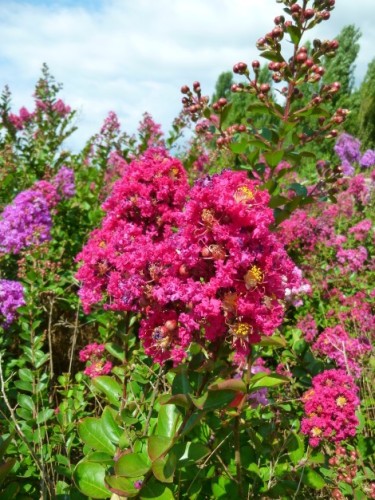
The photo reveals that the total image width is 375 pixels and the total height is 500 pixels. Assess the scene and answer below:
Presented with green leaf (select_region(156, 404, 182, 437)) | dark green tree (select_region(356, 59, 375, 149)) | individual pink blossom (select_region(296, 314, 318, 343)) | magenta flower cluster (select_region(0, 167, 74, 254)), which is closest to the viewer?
green leaf (select_region(156, 404, 182, 437))

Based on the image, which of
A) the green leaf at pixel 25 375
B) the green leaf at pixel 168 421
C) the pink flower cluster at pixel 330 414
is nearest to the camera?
the green leaf at pixel 168 421

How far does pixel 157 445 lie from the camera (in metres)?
1.21

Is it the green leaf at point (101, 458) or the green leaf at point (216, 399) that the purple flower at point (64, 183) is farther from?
the green leaf at point (216, 399)

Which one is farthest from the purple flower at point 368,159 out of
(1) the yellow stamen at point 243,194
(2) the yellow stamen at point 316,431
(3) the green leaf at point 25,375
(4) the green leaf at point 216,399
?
(4) the green leaf at point 216,399

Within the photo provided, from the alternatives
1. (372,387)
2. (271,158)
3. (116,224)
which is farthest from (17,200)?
(372,387)

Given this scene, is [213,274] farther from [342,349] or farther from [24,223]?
[24,223]

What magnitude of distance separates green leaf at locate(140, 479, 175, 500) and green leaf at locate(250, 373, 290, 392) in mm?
371

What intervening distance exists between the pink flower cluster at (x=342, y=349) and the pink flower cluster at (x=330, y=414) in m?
0.57

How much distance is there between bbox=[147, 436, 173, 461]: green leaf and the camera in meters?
1.19

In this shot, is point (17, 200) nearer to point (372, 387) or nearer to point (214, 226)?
point (214, 226)

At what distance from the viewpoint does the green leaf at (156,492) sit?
1.28 metres

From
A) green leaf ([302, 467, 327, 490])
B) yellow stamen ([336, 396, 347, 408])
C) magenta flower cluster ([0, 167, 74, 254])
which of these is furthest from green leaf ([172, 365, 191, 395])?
magenta flower cluster ([0, 167, 74, 254])

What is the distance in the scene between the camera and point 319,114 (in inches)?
70.4

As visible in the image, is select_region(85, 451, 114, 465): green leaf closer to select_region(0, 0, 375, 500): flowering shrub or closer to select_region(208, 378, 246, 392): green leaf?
select_region(0, 0, 375, 500): flowering shrub
